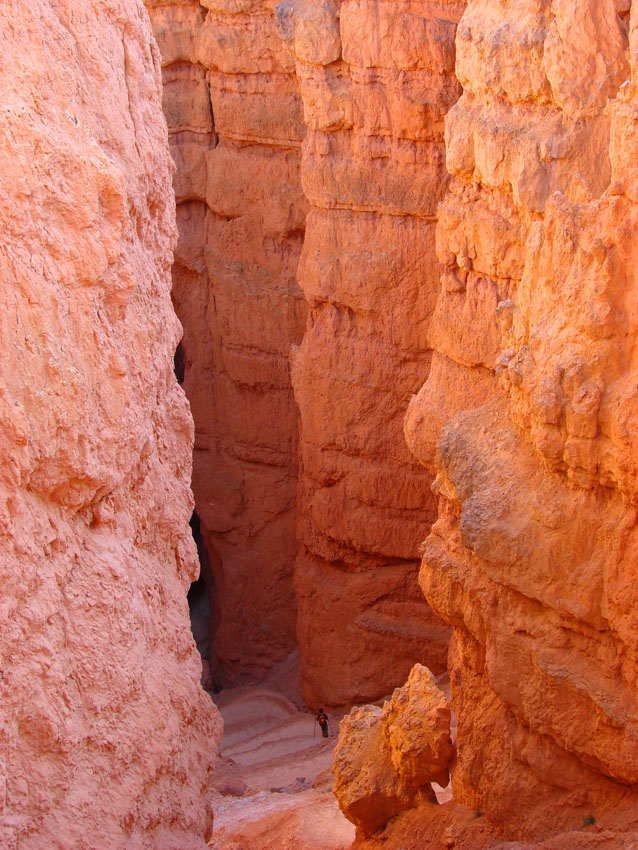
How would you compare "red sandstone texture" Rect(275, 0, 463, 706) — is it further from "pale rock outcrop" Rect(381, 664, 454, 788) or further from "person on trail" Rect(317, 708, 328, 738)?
"pale rock outcrop" Rect(381, 664, 454, 788)

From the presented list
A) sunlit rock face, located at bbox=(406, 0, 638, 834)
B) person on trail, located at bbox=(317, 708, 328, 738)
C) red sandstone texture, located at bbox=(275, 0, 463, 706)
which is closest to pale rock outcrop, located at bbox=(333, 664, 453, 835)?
sunlit rock face, located at bbox=(406, 0, 638, 834)

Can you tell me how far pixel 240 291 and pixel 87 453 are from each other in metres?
6.49

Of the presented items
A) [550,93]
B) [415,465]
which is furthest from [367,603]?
[550,93]

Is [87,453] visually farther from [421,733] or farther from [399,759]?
[399,759]

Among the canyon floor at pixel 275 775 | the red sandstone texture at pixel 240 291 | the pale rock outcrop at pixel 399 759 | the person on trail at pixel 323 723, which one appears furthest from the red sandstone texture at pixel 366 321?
the pale rock outcrop at pixel 399 759

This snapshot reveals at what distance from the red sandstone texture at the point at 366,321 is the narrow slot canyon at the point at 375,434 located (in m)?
0.02

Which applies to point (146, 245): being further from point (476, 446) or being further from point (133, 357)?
point (476, 446)

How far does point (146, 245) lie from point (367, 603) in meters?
5.20

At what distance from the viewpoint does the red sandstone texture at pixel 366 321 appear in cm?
716

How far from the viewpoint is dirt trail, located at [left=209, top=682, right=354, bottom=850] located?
595cm

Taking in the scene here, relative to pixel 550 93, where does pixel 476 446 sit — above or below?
below

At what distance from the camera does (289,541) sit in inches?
395

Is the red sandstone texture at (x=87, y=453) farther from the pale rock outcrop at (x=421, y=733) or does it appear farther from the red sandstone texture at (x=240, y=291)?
the red sandstone texture at (x=240, y=291)

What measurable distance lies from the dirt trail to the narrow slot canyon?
0.13ft
